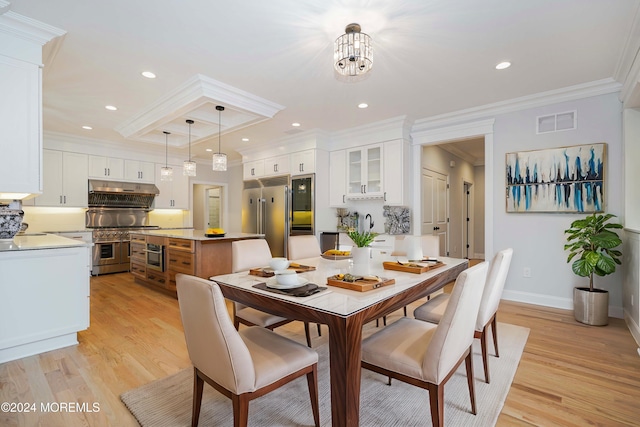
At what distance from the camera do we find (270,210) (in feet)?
19.0

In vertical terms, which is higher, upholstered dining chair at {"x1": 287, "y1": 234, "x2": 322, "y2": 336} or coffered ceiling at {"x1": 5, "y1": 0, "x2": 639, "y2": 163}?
coffered ceiling at {"x1": 5, "y1": 0, "x2": 639, "y2": 163}

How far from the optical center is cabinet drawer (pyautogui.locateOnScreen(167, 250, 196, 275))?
12.8 ft

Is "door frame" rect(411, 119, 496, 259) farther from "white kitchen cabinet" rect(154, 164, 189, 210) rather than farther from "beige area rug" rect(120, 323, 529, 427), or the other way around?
"white kitchen cabinet" rect(154, 164, 189, 210)

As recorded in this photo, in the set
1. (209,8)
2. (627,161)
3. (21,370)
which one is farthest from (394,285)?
(627,161)

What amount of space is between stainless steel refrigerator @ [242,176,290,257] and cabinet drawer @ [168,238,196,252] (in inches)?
72.4

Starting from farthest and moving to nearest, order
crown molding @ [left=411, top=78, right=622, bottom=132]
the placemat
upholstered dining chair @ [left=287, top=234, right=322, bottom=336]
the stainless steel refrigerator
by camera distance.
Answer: the stainless steel refrigerator → crown molding @ [left=411, top=78, right=622, bottom=132] → upholstered dining chair @ [left=287, top=234, right=322, bottom=336] → the placemat

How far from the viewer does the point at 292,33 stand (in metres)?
2.40

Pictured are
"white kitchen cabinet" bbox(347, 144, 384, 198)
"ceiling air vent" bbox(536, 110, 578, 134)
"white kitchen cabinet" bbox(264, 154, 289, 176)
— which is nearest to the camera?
"ceiling air vent" bbox(536, 110, 578, 134)

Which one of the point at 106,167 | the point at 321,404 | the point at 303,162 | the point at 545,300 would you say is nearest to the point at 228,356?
the point at 321,404

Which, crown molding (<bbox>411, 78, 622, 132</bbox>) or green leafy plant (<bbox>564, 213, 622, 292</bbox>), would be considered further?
crown molding (<bbox>411, 78, 622, 132</bbox>)

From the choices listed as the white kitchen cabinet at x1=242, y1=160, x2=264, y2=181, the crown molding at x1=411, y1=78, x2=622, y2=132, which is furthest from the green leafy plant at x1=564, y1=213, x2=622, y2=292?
the white kitchen cabinet at x1=242, y1=160, x2=264, y2=181

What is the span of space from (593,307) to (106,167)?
25.1 feet

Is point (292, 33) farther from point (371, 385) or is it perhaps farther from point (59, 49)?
point (371, 385)

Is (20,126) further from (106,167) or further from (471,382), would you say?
(106,167)
